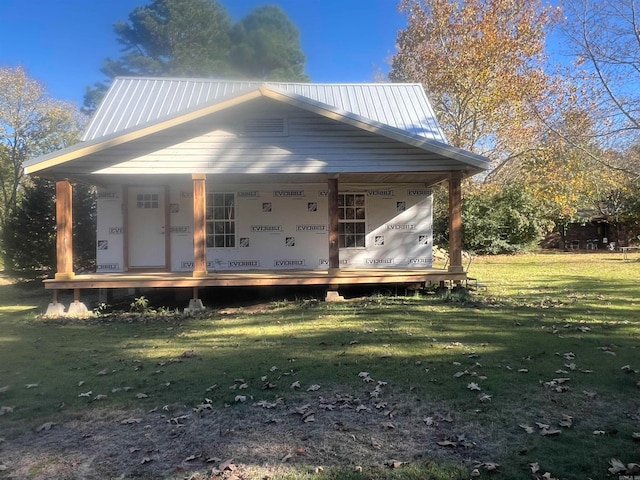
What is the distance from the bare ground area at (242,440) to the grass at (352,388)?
18 mm

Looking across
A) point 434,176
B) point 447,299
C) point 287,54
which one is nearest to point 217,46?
point 287,54

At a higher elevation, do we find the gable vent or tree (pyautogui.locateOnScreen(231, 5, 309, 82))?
tree (pyautogui.locateOnScreen(231, 5, 309, 82))

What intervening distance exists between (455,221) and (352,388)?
7.50 meters

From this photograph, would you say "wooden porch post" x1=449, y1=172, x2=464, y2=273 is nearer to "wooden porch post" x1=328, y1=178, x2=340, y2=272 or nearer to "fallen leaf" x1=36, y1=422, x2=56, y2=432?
"wooden porch post" x1=328, y1=178, x2=340, y2=272

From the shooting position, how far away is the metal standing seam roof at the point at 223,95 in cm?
1397

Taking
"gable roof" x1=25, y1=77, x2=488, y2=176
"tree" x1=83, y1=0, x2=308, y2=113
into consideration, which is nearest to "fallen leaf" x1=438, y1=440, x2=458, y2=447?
"gable roof" x1=25, y1=77, x2=488, y2=176

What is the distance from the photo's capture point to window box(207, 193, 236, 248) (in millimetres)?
14008

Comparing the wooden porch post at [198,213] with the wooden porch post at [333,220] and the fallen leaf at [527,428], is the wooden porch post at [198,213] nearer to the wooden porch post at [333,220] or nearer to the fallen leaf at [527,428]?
the wooden porch post at [333,220]

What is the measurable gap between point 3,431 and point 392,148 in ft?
29.7

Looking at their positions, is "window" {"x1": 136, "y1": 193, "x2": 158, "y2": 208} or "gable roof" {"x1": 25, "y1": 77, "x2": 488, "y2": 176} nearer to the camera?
"gable roof" {"x1": 25, "y1": 77, "x2": 488, "y2": 176}

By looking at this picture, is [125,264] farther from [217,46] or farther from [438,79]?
[217,46]

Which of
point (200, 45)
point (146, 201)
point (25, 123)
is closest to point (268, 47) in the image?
point (200, 45)

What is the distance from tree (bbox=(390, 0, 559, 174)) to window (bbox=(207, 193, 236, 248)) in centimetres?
1419

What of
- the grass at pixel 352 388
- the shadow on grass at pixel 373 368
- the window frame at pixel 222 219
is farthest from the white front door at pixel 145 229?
the grass at pixel 352 388
